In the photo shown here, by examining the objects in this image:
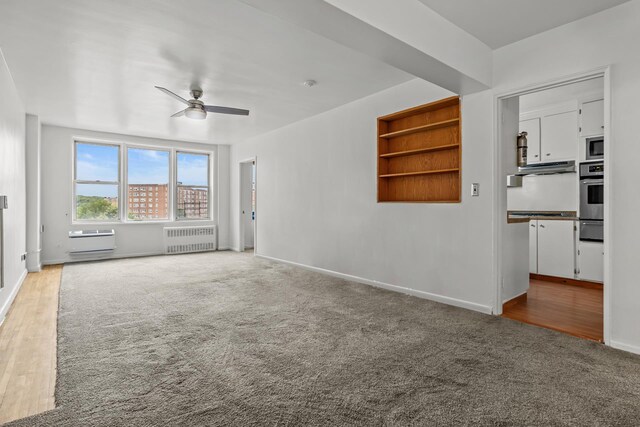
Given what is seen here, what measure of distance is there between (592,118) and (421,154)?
2540mm

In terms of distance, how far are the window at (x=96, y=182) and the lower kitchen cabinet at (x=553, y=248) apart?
25.6 ft

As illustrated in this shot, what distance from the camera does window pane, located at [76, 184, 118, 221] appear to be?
21.9 ft

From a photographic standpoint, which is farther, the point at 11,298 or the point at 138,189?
the point at 138,189

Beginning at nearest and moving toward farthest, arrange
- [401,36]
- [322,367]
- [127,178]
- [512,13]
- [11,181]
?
[322,367]
[401,36]
[512,13]
[11,181]
[127,178]

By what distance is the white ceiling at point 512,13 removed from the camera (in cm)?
256

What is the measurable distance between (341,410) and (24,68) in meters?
4.65

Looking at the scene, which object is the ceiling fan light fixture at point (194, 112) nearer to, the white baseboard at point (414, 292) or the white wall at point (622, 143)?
the white baseboard at point (414, 292)

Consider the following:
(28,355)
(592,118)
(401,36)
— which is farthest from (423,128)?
(28,355)

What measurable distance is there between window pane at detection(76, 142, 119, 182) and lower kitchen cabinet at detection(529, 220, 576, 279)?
7878 mm

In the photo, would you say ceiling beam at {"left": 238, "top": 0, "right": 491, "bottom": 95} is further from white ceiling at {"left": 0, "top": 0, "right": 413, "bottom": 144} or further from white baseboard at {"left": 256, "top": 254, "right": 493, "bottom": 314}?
white baseboard at {"left": 256, "top": 254, "right": 493, "bottom": 314}

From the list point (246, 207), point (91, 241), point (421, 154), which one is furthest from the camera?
point (246, 207)

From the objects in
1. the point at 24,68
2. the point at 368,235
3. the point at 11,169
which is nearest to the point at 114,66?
the point at 24,68

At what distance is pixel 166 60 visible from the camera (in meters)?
3.45

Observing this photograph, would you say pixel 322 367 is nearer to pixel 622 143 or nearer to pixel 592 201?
pixel 622 143
